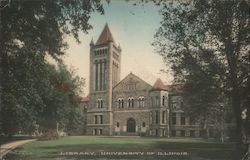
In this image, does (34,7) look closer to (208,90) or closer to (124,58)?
(124,58)

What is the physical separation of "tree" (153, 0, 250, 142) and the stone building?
81cm

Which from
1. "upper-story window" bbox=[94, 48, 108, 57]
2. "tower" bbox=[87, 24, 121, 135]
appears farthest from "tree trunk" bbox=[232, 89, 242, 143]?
"upper-story window" bbox=[94, 48, 108, 57]

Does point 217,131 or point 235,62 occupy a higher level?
point 235,62

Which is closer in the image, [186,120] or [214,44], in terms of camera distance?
[214,44]

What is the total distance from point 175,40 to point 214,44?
0.77 m

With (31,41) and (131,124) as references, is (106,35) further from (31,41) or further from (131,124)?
(131,124)

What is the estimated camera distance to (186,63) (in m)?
8.33

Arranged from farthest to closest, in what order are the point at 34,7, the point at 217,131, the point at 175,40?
the point at 217,131
the point at 175,40
the point at 34,7

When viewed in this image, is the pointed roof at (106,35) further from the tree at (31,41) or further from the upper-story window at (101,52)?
the upper-story window at (101,52)

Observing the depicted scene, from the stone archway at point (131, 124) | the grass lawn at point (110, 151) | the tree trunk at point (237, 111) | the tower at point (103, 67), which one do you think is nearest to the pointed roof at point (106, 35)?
the tower at point (103, 67)

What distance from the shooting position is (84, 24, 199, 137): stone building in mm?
8484

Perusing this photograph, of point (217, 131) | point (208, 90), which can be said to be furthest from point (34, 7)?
point (217, 131)

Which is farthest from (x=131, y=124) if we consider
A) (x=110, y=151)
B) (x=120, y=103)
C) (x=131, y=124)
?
(x=110, y=151)

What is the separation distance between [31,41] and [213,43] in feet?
10.4
